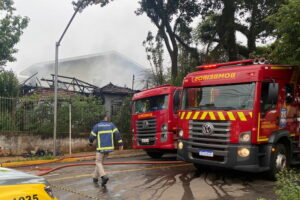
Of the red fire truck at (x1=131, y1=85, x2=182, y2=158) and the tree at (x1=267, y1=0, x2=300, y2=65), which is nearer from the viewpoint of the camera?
the tree at (x1=267, y1=0, x2=300, y2=65)

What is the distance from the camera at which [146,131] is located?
11.9 m

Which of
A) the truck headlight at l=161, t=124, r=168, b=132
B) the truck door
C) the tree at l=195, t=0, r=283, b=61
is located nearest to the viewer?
the truck door

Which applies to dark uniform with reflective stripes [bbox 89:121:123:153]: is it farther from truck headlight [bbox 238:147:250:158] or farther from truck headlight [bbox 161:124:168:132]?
truck headlight [bbox 161:124:168:132]

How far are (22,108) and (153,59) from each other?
12.0 metres

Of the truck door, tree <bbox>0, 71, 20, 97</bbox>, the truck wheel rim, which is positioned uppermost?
tree <bbox>0, 71, 20, 97</bbox>

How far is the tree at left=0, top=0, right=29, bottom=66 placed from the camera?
18.3 m

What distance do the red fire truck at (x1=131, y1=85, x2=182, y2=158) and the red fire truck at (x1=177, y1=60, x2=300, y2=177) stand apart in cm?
256

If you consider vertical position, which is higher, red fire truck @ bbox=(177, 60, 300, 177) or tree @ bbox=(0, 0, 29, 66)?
tree @ bbox=(0, 0, 29, 66)

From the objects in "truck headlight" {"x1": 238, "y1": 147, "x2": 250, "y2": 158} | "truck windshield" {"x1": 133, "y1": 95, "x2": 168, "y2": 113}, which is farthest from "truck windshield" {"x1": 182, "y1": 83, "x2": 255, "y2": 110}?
"truck windshield" {"x1": 133, "y1": 95, "x2": 168, "y2": 113}

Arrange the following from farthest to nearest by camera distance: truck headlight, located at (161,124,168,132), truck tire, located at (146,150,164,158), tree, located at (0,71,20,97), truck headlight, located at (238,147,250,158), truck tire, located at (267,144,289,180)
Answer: tree, located at (0,71,20,97) → truck tire, located at (146,150,164,158) → truck headlight, located at (161,124,168,132) → truck tire, located at (267,144,289,180) → truck headlight, located at (238,147,250,158)

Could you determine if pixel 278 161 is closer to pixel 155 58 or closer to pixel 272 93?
pixel 272 93

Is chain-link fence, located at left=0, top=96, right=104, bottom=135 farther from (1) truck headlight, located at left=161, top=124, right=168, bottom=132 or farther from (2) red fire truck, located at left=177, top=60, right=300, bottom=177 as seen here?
(2) red fire truck, located at left=177, top=60, right=300, bottom=177

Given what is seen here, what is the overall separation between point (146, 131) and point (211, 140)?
4.46 m

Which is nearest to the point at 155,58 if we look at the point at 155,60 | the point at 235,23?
the point at 155,60
